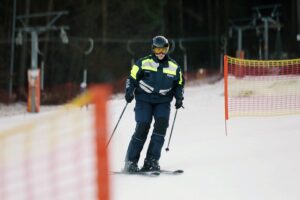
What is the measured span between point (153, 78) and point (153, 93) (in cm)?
20

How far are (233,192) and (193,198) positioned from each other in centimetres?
48

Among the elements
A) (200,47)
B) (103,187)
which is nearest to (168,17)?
(200,47)

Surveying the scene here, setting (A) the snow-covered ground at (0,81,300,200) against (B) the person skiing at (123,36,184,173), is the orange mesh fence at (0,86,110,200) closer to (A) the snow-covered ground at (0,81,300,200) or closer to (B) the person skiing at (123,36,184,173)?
(A) the snow-covered ground at (0,81,300,200)

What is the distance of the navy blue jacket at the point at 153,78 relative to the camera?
608cm

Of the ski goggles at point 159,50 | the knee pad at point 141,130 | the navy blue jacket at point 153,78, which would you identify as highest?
the ski goggles at point 159,50

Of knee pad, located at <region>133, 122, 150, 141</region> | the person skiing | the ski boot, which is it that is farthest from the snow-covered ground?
knee pad, located at <region>133, 122, 150, 141</region>

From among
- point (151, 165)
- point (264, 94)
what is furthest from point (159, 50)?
point (264, 94)

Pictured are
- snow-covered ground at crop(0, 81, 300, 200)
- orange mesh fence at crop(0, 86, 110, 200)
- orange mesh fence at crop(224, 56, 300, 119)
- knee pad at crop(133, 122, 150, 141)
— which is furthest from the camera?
orange mesh fence at crop(224, 56, 300, 119)

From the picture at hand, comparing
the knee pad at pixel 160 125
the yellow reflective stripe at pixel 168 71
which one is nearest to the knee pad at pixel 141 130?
the knee pad at pixel 160 125

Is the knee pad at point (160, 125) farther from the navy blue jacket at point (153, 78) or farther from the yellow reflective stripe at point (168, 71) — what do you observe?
the yellow reflective stripe at point (168, 71)

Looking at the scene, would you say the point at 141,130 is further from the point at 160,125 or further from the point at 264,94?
the point at 264,94

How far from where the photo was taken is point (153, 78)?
19.9 feet

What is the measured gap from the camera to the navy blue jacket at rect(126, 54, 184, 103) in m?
6.08

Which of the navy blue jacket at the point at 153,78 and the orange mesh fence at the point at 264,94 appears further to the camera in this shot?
the orange mesh fence at the point at 264,94
